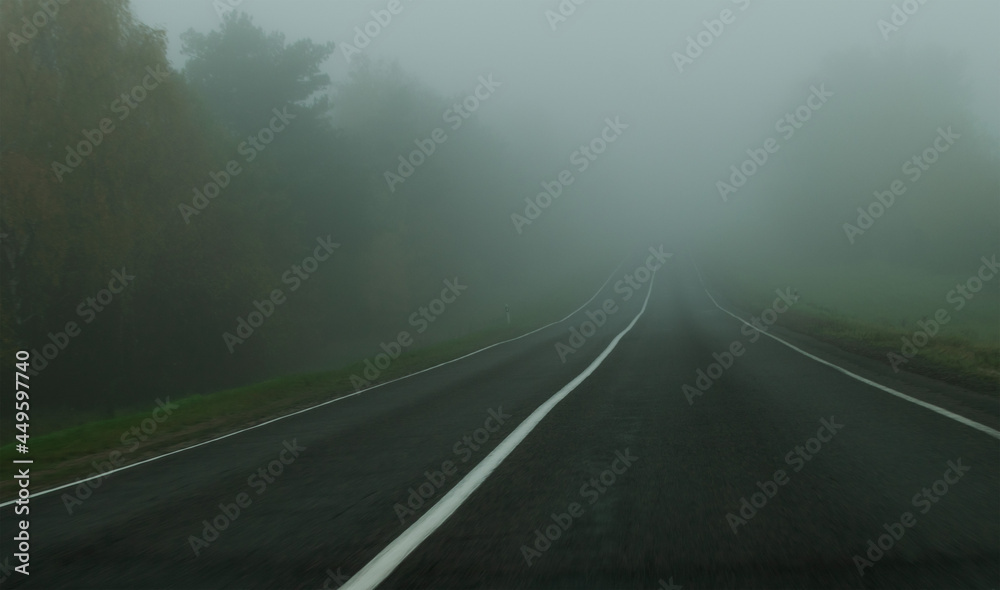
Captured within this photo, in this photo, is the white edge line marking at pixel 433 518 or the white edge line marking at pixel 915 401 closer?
the white edge line marking at pixel 433 518

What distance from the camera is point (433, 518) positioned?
4.92 meters

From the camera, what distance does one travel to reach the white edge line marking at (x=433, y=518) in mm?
3859

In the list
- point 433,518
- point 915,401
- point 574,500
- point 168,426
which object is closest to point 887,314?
point 915,401

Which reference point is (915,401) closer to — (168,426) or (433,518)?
(433,518)

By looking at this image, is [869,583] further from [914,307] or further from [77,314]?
[914,307]

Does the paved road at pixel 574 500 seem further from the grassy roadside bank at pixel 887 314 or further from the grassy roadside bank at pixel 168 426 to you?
the grassy roadside bank at pixel 887 314

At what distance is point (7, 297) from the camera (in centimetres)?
1892

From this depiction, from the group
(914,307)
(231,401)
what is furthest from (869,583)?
(914,307)

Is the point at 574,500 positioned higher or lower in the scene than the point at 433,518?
higher

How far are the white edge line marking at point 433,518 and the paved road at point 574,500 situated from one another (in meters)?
0.02

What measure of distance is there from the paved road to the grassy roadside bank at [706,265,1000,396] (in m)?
2.87

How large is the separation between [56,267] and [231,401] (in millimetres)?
8931

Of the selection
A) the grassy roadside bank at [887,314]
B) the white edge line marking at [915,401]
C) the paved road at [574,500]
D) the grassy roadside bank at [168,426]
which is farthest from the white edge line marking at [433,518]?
the grassy roadside bank at [887,314]

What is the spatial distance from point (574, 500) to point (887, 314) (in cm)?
3160
